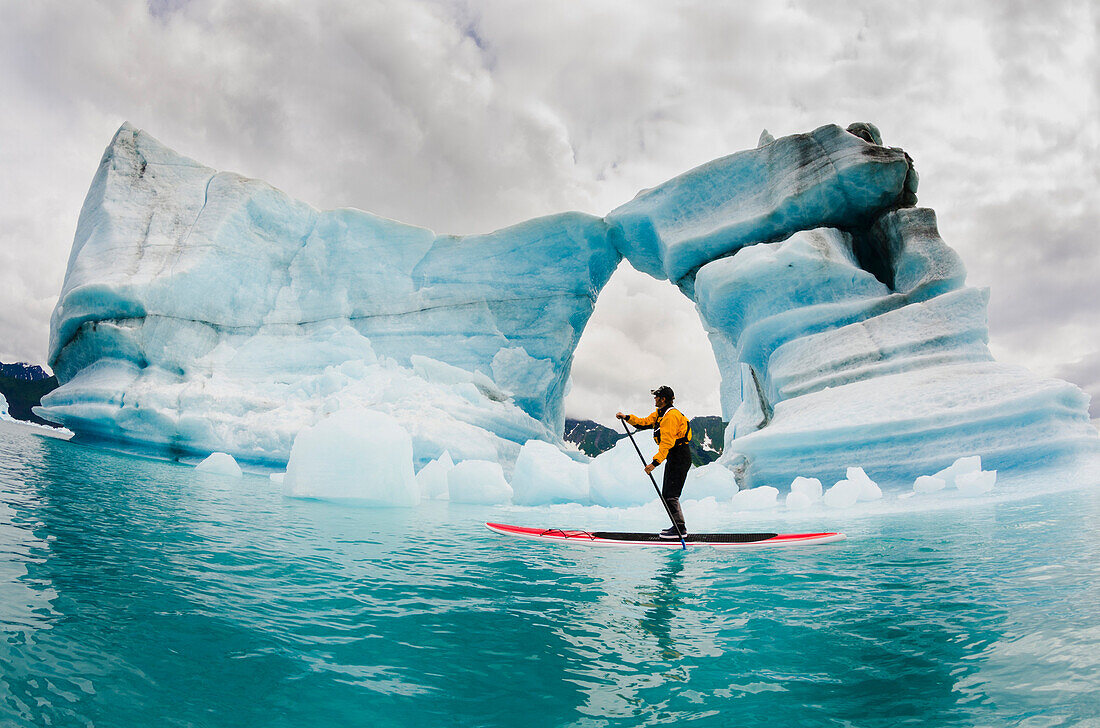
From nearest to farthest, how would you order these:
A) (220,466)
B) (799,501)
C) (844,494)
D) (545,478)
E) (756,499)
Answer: (844,494), (799,501), (756,499), (545,478), (220,466)

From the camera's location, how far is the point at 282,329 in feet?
53.5

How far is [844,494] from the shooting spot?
28.1 ft

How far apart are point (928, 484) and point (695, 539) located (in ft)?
17.1

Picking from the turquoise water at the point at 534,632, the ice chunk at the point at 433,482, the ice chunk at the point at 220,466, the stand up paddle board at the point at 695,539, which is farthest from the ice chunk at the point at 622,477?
the ice chunk at the point at 220,466

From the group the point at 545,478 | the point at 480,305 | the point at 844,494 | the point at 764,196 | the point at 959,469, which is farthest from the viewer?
the point at 480,305

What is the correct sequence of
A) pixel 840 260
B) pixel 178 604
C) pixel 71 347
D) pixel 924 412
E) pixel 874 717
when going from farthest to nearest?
pixel 71 347
pixel 840 260
pixel 924 412
pixel 178 604
pixel 874 717

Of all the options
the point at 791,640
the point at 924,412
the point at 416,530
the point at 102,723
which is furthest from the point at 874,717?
the point at 924,412

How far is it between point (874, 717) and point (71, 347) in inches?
782

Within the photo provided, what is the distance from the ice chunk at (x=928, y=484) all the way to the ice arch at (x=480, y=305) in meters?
0.83

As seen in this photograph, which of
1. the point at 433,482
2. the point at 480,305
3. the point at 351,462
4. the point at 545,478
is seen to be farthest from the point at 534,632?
the point at 480,305

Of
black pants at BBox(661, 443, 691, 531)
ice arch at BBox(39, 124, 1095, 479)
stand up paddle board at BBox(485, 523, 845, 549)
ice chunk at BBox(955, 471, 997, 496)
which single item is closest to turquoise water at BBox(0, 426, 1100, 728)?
stand up paddle board at BBox(485, 523, 845, 549)

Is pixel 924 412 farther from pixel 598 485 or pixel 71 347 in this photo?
pixel 71 347

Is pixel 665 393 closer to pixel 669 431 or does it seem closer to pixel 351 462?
pixel 669 431

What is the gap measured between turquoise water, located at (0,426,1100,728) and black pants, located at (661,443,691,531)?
0.77 m
